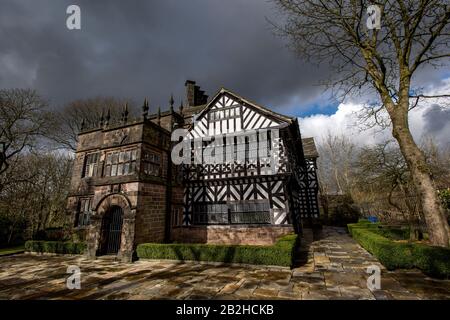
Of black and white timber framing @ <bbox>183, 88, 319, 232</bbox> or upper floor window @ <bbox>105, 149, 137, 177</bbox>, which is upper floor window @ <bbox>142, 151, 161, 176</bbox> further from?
black and white timber framing @ <bbox>183, 88, 319, 232</bbox>

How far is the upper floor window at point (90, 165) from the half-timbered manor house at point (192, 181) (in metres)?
0.07

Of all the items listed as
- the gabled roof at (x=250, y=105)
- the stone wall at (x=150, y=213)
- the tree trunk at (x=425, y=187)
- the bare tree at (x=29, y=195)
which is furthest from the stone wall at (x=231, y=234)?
the bare tree at (x=29, y=195)

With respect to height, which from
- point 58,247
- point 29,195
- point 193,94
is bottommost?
point 58,247

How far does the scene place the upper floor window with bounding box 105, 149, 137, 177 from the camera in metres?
10.7

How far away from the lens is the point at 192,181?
13.4 m

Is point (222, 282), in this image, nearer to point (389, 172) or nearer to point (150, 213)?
point (150, 213)

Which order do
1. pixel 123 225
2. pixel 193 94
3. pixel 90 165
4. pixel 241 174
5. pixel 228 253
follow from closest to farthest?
pixel 228 253
pixel 123 225
pixel 241 174
pixel 90 165
pixel 193 94

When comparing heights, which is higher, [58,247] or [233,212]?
[233,212]

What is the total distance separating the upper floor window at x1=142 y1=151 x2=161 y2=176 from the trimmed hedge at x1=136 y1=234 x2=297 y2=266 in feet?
11.9

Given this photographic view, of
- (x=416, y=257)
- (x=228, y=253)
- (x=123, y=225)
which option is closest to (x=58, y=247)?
(x=123, y=225)

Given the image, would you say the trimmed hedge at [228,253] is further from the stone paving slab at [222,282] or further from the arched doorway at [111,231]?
the arched doorway at [111,231]

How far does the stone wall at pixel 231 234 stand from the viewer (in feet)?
36.3

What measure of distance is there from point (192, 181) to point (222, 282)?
8093 millimetres
